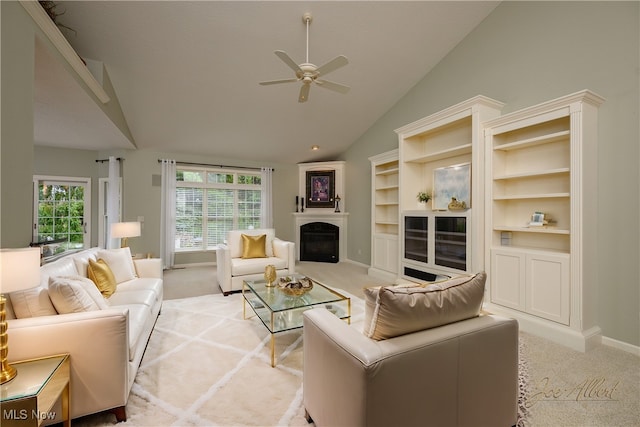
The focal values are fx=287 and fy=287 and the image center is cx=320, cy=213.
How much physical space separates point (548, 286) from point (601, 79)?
2.04m

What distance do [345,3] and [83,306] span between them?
3703 millimetres

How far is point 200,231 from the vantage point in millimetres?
6336

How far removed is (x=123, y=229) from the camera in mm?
3670

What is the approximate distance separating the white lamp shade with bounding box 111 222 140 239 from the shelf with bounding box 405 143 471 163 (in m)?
3.99

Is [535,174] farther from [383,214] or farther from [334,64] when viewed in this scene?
A: [383,214]

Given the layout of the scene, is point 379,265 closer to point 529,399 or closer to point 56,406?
point 529,399

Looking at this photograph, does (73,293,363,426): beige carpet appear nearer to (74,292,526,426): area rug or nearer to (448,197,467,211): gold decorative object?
(74,292,526,426): area rug

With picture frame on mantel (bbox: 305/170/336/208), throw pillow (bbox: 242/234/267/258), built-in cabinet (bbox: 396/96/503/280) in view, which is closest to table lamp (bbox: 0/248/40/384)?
throw pillow (bbox: 242/234/267/258)

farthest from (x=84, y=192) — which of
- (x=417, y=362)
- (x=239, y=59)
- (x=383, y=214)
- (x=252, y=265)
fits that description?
(x=417, y=362)

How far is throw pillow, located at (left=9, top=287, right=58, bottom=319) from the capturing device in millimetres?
1607

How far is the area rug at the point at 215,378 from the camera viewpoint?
1688mm

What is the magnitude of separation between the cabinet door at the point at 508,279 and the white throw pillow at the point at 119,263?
4.10 meters

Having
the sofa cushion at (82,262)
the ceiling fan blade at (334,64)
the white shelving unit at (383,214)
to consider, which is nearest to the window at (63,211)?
the sofa cushion at (82,262)

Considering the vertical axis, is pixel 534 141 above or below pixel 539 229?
above
